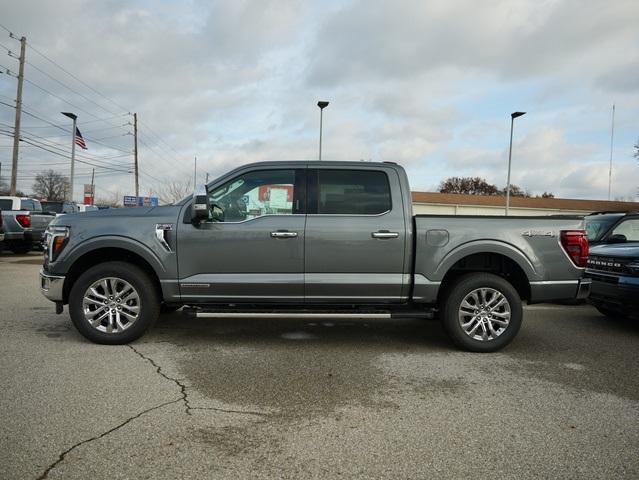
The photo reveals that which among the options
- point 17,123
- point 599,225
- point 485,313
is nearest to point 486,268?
point 485,313

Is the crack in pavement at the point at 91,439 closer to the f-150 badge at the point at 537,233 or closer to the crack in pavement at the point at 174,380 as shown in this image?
the crack in pavement at the point at 174,380

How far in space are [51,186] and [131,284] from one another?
10535 centimetres

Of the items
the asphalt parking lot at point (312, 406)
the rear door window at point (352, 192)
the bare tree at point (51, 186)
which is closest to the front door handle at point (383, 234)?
the rear door window at point (352, 192)

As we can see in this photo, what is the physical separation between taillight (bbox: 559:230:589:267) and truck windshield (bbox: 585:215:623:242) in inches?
151

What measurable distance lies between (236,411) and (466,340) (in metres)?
2.70

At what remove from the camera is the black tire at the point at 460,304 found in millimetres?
5176

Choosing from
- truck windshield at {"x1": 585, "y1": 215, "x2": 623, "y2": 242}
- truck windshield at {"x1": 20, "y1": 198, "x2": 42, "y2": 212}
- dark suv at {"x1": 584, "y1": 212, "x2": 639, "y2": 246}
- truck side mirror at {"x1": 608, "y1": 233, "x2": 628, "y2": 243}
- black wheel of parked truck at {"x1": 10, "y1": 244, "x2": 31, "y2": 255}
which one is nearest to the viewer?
truck side mirror at {"x1": 608, "y1": 233, "x2": 628, "y2": 243}

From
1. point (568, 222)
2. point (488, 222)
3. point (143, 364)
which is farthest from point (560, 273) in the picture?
point (143, 364)

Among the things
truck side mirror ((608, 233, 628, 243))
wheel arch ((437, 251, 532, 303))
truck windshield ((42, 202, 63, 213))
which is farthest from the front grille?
truck windshield ((42, 202, 63, 213))

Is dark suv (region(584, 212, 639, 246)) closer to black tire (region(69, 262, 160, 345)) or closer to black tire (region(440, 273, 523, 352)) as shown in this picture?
black tire (region(440, 273, 523, 352))

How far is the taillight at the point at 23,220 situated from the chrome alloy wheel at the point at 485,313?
14.5 m

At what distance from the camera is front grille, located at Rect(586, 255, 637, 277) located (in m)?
6.25

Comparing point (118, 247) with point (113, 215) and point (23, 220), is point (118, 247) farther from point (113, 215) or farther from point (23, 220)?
point (23, 220)

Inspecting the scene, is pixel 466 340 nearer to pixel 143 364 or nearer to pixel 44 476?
pixel 143 364
